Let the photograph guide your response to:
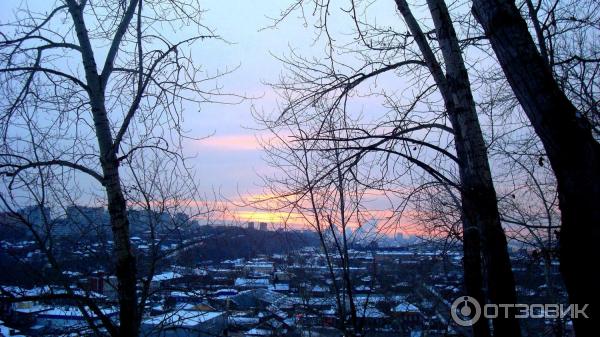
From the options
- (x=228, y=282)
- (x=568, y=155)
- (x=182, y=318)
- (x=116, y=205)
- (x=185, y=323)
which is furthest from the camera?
(x=228, y=282)

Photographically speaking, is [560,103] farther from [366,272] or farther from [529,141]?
[529,141]

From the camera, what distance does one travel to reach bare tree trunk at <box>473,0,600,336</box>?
2516 millimetres

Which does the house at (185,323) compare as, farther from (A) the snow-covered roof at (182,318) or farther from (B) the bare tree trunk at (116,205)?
(B) the bare tree trunk at (116,205)

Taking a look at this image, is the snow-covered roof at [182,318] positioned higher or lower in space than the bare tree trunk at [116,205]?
lower

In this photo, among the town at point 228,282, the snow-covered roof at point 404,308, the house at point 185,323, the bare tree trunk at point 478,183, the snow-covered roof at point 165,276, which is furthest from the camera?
the snow-covered roof at point 404,308

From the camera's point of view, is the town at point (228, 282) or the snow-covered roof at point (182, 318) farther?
the snow-covered roof at point (182, 318)

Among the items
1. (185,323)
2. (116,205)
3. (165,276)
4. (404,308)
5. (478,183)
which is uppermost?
(478,183)

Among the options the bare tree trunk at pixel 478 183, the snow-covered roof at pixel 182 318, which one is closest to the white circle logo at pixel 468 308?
the bare tree trunk at pixel 478 183

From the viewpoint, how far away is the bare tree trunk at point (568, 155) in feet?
8.25

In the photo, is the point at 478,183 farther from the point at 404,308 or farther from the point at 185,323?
the point at 404,308

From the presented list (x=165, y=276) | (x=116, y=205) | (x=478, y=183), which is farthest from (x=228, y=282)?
(x=478, y=183)

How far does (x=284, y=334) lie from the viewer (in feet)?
22.8

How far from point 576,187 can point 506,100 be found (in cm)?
571

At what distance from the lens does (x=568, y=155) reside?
2584 millimetres
